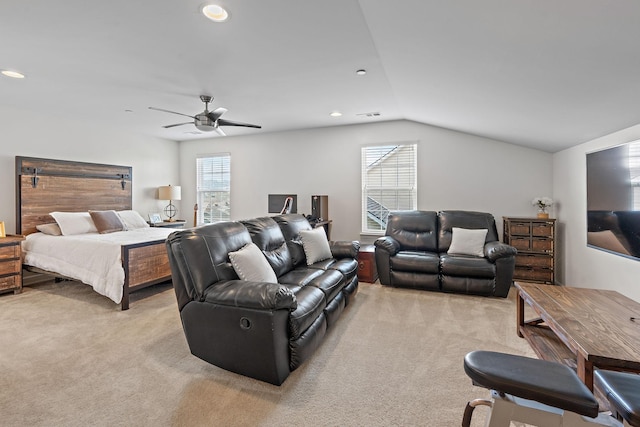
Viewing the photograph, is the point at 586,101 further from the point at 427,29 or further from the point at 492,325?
the point at 492,325

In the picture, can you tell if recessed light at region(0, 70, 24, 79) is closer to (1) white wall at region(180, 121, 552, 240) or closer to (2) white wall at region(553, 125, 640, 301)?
(1) white wall at region(180, 121, 552, 240)

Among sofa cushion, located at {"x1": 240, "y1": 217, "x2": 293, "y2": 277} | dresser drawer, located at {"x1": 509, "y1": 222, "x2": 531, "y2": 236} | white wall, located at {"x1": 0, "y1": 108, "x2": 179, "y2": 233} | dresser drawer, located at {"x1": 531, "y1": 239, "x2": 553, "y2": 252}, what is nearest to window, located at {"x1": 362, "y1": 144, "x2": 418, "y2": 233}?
dresser drawer, located at {"x1": 509, "y1": 222, "x2": 531, "y2": 236}

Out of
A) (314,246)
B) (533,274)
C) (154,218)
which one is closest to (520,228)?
(533,274)

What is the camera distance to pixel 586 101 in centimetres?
255

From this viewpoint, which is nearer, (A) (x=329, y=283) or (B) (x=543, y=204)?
(A) (x=329, y=283)

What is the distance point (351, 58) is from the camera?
9.19ft

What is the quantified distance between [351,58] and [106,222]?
171 inches

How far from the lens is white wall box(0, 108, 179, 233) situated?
4230 mm

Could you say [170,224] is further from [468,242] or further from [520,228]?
[520,228]

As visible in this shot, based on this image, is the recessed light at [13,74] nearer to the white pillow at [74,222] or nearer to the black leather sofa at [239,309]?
the white pillow at [74,222]

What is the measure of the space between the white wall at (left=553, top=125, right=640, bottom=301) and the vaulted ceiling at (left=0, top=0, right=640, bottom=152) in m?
0.17

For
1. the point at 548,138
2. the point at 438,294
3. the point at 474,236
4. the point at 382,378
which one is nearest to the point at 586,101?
the point at 548,138

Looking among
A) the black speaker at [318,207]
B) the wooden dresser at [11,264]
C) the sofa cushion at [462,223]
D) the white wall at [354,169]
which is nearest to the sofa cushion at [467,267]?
the sofa cushion at [462,223]

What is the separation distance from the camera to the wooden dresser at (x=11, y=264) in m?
3.77
